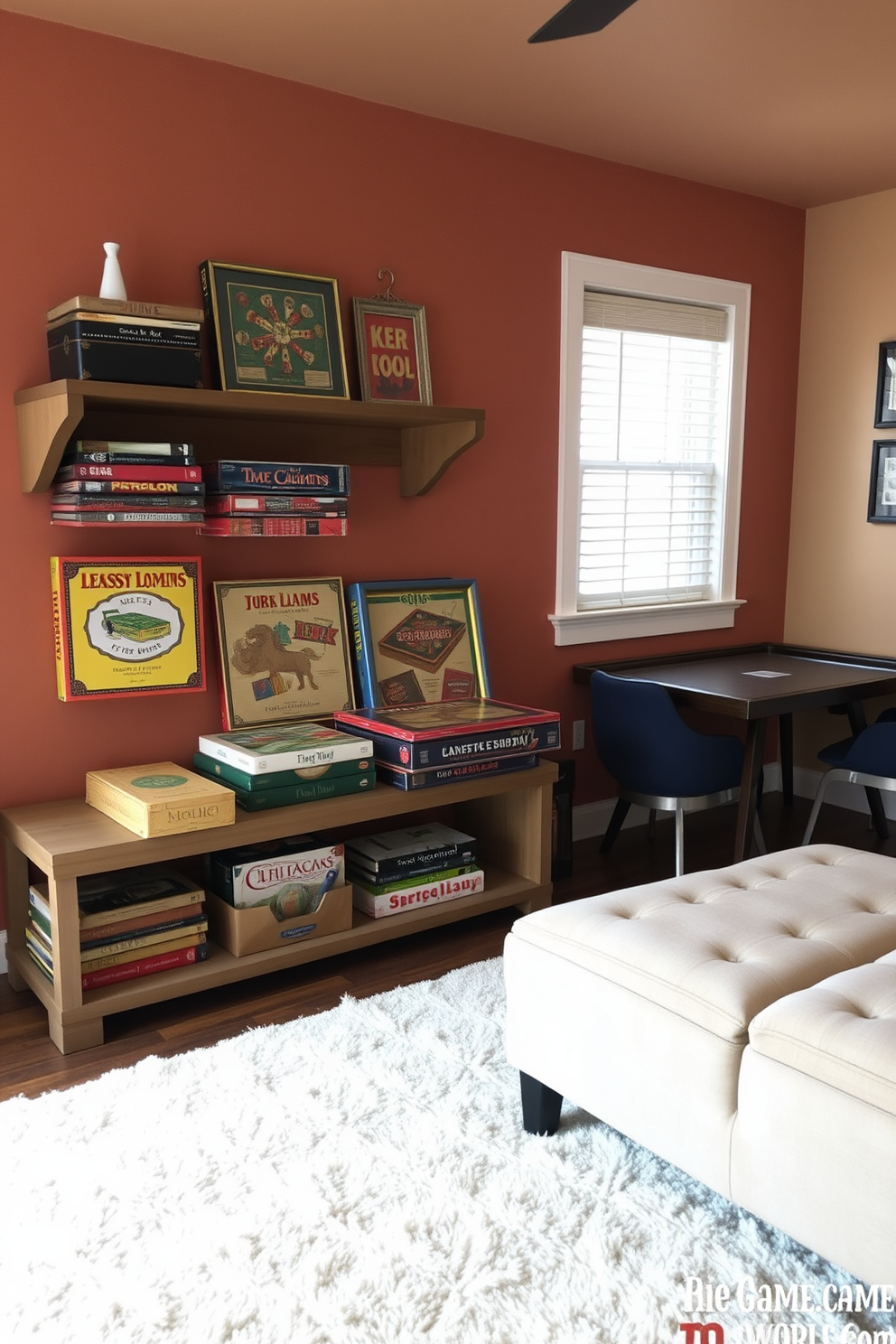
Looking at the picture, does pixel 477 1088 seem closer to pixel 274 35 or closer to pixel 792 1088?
pixel 792 1088

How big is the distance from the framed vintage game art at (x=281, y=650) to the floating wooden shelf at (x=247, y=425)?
39 centimetres

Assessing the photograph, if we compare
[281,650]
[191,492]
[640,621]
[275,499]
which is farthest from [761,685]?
[191,492]

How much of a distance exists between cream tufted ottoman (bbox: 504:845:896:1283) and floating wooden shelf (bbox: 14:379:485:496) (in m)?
1.47

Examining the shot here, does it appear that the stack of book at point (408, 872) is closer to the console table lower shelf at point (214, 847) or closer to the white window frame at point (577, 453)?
the console table lower shelf at point (214, 847)

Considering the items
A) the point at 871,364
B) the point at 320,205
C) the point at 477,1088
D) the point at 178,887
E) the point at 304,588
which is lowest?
the point at 477,1088

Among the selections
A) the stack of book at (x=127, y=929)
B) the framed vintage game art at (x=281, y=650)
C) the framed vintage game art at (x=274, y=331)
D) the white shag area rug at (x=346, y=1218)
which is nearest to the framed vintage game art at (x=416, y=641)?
the framed vintage game art at (x=281, y=650)

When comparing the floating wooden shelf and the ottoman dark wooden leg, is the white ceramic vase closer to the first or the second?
the floating wooden shelf

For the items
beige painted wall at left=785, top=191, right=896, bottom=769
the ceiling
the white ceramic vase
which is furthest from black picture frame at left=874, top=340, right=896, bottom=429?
the white ceramic vase

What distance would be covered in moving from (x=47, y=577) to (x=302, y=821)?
91 cm

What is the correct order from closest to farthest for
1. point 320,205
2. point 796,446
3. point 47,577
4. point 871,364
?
point 47,577 → point 320,205 → point 871,364 → point 796,446

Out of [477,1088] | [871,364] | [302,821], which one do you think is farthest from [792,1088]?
[871,364]

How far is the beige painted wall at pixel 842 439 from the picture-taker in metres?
4.29

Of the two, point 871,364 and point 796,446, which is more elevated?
point 871,364

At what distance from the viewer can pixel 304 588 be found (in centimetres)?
319
